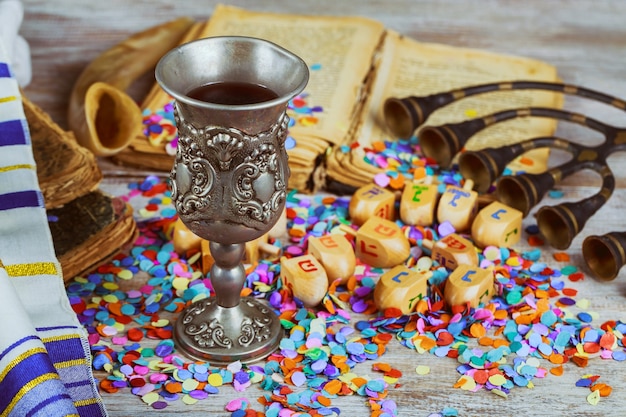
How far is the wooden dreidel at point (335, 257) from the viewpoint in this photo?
1.21 meters

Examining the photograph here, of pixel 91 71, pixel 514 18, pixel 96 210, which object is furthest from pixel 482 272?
pixel 514 18

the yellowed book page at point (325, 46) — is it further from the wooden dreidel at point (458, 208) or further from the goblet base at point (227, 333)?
the goblet base at point (227, 333)

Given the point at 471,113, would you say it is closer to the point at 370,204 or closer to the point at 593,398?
the point at 370,204

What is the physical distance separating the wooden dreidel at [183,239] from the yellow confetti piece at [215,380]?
9.8 inches

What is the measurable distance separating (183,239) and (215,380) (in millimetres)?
260

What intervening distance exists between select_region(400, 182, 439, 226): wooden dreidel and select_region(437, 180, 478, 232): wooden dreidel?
0.01 meters

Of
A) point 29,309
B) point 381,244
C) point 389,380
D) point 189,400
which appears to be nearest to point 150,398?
point 189,400

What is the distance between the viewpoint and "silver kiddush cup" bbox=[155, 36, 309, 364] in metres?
0.95

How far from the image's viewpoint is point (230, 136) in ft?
3.13

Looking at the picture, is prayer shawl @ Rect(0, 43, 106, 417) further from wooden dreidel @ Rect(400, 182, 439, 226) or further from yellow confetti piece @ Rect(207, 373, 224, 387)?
wooden dreidel @ Rect(400, 182, 439, 226)

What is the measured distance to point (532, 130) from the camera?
158 centimetres

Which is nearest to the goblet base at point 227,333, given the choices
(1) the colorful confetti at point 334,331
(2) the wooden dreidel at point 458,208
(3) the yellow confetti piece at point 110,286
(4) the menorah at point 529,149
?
(1) the colorful confetti at point 334,331

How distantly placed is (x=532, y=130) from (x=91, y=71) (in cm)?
77

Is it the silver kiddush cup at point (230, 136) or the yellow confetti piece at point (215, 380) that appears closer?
the silver kiddush cup at point (230, 136)
